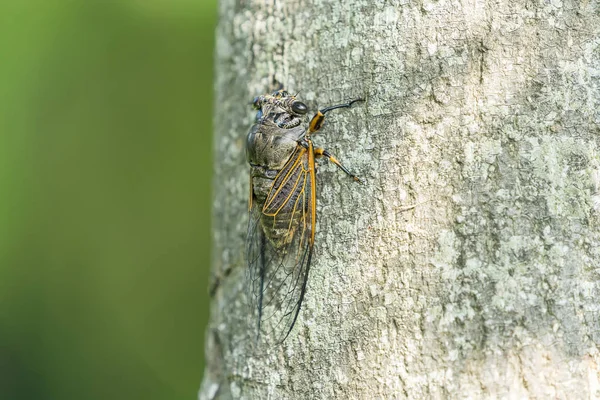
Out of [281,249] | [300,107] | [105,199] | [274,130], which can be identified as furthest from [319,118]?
[105,199]

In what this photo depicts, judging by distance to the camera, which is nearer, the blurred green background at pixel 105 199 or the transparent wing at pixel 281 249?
the transparent wing at pixel 281 249

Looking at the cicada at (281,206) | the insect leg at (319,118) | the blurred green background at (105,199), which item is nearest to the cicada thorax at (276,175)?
the cicada at (281,206)

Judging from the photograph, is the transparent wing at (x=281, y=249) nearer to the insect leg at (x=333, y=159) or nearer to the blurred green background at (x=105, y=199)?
the insect leg at (x=333, y=159)

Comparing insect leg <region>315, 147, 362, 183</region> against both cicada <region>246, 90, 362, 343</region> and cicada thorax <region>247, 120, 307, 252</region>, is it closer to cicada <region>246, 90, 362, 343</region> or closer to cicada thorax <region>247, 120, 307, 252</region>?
cicada <region>246, 90, 362, 343</region>

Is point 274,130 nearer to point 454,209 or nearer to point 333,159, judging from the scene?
point 333,159

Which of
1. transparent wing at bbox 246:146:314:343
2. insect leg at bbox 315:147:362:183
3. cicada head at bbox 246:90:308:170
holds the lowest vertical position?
transparent wing at bbox 246:146:314:343

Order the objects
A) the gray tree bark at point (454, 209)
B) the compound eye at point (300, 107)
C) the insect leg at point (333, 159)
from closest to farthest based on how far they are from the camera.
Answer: the gray tree bark at point (454, 209), the insect leg at point (333, 159), the compound eye at point (300, 107)

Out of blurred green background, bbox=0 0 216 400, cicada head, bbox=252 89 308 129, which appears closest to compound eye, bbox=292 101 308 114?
cicada head, bbox=252 89 308 129

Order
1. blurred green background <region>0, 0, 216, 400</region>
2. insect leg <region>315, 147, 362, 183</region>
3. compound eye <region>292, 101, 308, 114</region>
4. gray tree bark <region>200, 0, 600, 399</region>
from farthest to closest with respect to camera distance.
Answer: blurred green background <region>0, 0, 216, 400</region>, compound eye <region>292, 101, 308, 114</region>, insect leg <region>315, 147, 362, 183</region>, gray tree bark <region>200, 0, 600, 399</region>
